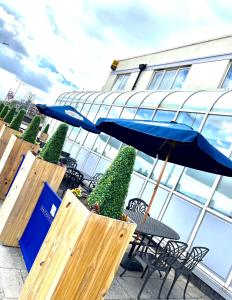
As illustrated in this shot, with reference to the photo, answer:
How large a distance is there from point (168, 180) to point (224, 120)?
2.08m

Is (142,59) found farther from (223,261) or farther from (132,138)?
(223,261)

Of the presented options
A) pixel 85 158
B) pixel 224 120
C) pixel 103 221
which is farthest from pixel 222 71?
pixel 103 221

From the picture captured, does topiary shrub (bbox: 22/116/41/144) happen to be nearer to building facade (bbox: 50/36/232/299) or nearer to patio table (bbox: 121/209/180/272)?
patio table (bbox: 121/209/180/272)

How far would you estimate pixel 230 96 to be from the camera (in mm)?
7562

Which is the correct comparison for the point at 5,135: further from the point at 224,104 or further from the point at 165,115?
the point at 224,104

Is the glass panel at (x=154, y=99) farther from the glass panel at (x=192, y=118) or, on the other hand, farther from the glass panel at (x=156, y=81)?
the glass panel at (x=156, y=81)

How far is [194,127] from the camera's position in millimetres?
8078

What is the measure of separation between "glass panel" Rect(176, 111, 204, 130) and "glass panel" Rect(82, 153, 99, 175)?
4.41 meters

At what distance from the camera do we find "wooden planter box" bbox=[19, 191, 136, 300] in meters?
2.78

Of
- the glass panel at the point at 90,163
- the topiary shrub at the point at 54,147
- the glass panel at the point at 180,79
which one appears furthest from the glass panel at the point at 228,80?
the topiary shrub at the point at 54,147

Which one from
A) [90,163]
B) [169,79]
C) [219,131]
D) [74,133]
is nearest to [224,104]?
[219,131]

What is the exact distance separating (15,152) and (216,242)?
4.61m

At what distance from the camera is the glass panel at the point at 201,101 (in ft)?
26.1

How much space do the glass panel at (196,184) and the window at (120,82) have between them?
10.8 metres
